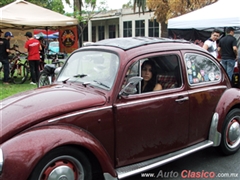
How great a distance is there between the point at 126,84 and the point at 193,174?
5.35ft

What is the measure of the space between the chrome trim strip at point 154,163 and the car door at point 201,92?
0.10 meters

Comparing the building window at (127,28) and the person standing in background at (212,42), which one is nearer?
the person standing in background at (212,42)

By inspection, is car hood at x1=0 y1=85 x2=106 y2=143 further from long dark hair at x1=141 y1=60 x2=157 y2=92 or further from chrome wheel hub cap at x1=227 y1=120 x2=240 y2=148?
chrome wheel hub cap at x1=227 y1=120 x2=240 y2=148

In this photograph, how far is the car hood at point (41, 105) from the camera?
2781 mm

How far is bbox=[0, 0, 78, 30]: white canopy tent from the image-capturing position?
11477 mm

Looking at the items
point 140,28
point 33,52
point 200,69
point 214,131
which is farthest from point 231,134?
point 140,28

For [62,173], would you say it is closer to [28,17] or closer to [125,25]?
[28,17]

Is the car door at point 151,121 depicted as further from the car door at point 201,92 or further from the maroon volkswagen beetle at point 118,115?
the car door at point 201,92

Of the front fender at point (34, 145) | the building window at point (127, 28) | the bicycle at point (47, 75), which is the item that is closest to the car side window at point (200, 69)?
the front fender at point (34, 145)

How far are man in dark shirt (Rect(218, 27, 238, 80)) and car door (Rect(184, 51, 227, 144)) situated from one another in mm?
4399

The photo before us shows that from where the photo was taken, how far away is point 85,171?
3062 mm

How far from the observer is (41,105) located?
9.89ft

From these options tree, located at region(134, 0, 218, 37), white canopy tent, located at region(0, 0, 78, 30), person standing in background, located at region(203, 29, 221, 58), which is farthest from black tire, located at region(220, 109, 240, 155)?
tree, located at region(134, 0, 218, 37)

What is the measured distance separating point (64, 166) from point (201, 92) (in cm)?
220
